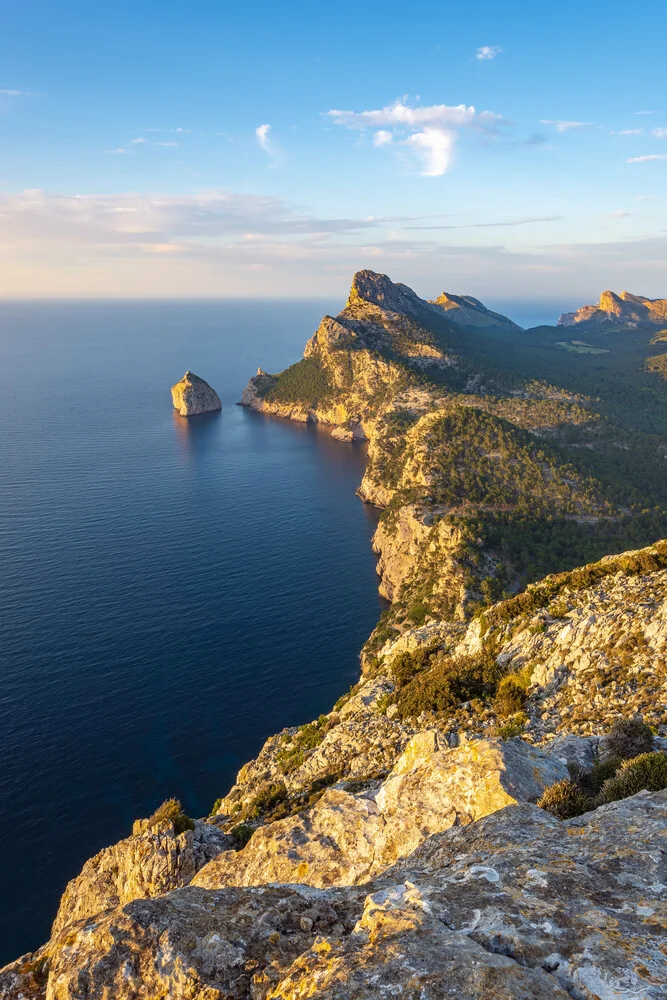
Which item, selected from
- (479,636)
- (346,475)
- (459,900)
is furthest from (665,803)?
(346,475)

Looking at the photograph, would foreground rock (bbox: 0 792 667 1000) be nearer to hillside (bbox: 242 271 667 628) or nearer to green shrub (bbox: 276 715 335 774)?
green shrub (bbox: 276 715 335 774)

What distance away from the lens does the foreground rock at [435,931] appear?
9.04m

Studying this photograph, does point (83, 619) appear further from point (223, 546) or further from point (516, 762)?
→ point (516, 762)

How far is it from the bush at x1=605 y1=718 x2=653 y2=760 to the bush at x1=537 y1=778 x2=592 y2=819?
17.9 feet

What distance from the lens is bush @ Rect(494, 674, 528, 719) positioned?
34.8 meters

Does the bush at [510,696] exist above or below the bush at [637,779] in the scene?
below

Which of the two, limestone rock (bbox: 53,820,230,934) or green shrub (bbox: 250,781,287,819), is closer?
limestone rock (bbox: 53,820,230,934)

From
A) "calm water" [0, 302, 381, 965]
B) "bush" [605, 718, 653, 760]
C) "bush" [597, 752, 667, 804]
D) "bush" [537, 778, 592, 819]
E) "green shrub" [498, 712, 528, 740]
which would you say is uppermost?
"bush" [597, 752, 667, 804]

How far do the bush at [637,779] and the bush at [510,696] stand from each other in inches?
578

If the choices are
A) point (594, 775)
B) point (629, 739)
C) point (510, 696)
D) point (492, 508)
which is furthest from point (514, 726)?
point (492, 508)

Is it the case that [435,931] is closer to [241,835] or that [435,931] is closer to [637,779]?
[637,779]

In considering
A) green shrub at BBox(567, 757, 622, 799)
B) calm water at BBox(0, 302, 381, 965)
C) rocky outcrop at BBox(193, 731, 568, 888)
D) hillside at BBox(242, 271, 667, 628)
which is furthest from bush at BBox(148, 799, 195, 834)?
hillside at BBox(242, 271, 667, 628)

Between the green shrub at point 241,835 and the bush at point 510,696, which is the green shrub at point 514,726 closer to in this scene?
the bush at point 510,696

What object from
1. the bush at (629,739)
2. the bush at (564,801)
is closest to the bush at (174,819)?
the bush at (564,801)
